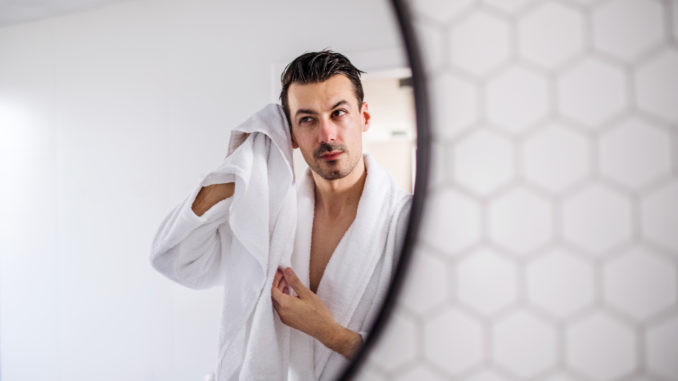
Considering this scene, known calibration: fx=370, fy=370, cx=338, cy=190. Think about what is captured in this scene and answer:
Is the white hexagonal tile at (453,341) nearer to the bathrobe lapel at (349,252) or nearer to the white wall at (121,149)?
the bathrobe lapel at (349,252)

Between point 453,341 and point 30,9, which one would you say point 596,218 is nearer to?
point 453,341

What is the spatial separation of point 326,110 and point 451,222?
178mm

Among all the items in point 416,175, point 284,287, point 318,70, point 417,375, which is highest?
point 318,70

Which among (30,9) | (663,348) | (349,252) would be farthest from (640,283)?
(30,9)

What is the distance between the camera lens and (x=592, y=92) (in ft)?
1.24

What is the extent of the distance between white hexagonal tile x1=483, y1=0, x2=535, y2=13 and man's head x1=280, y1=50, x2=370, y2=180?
0.53ft

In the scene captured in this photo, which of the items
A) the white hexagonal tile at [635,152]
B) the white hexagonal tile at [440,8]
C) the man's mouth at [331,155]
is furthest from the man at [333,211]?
the white hexagonal tile at [635,152]

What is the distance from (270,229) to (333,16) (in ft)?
0.76

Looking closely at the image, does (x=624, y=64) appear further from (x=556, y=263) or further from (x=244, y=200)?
(x=244, y=200)

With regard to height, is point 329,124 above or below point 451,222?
above

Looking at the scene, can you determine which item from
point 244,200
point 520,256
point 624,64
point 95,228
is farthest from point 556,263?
point 95,228

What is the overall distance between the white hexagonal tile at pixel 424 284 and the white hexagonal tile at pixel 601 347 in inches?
5.2

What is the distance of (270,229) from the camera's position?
1.27 ft

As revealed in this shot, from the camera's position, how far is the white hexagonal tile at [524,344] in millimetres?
377
